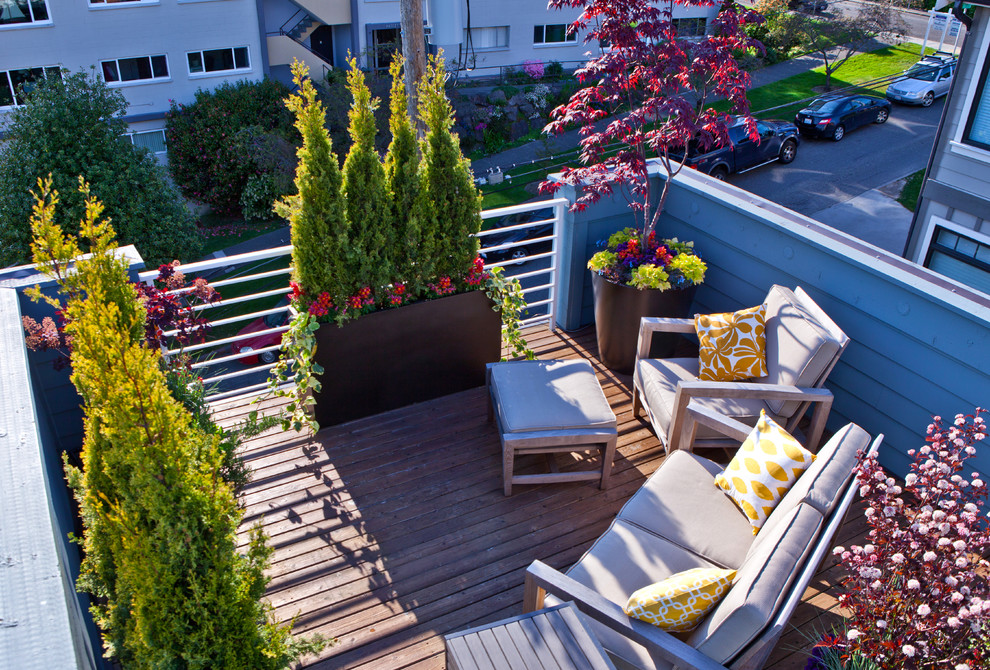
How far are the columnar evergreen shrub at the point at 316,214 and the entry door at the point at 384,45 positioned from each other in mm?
16907

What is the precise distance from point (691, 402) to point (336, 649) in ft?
6.83

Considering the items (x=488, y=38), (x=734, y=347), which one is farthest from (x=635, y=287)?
(x=488, y=38)

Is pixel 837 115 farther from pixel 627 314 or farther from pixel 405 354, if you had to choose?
pixel 405 354

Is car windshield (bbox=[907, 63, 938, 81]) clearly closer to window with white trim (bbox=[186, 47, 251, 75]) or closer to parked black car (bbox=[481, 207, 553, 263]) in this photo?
parked black car (bbox=[481, 207, 553, 263])

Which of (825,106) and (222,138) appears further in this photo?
(825,106)

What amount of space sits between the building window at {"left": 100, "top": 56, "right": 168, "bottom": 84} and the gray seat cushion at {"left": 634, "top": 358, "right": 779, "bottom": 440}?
1666cm

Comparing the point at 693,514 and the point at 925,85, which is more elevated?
the point at 925,85

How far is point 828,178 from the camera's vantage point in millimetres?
15883

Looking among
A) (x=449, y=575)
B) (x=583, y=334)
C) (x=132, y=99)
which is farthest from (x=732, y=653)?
(x=132, y=99)

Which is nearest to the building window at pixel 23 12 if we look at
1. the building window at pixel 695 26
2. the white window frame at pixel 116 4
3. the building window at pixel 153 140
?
the white window frame at pixel 116 4

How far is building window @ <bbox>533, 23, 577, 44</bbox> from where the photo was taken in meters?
21.4

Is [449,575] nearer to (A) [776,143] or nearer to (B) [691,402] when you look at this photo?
(B) [691,402]

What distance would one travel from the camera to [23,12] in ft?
48.9

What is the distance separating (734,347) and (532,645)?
90.9 inches
